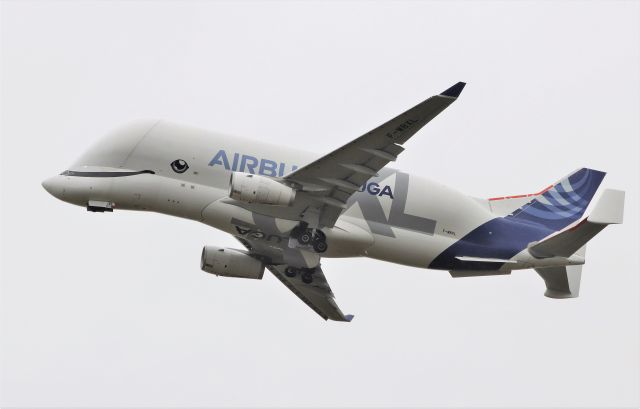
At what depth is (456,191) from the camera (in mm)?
51906

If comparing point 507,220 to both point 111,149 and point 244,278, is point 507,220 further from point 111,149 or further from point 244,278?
point 111,149

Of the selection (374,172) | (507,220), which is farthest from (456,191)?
(374,172)

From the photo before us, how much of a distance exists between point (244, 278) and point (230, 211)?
6293mm

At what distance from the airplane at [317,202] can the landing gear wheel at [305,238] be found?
4 centimetres

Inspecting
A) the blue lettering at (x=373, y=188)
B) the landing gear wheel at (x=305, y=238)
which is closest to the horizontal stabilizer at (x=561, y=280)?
the blue lettering at (x=373, y=188)

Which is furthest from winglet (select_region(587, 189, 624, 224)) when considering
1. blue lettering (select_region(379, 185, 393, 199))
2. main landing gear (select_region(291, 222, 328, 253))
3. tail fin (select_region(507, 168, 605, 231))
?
main landing gear (select_region(291, 222, 328, 253))

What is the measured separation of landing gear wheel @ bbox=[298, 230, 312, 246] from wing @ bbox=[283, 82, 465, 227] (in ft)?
1.77

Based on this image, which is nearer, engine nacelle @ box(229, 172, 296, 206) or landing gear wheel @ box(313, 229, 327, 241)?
engine nacelle @ box(229, 172, 296, 206)

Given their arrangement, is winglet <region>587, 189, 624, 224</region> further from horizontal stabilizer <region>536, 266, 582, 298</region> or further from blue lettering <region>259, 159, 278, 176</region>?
blue lettering <region>259, 159, 278, 176</region>

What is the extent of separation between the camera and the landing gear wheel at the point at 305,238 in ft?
160

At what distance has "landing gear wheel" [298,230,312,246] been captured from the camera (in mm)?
48906

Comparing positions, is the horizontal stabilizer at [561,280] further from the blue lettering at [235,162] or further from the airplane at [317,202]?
the blue lettering at [235,162]

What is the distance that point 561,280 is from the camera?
53.2 meters

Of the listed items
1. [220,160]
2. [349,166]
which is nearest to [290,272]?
[220,160]
